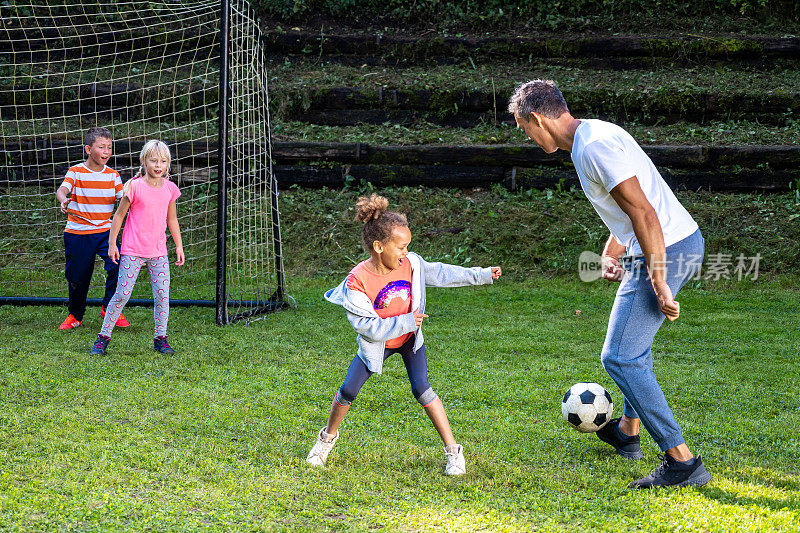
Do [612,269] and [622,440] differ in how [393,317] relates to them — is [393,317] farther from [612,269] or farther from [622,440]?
[622,440]

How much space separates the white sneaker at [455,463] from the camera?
11.8 feet

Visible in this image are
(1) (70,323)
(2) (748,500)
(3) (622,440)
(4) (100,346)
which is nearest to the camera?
(2) (748,500)

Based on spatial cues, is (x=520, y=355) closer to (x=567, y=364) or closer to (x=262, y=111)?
(x=567, y=364)

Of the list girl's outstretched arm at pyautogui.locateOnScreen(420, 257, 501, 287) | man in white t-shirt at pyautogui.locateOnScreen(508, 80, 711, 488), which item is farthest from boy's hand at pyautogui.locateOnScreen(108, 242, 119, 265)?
man in white t-shirt at pyautogui.locateOnScreen(508, 80, 711, 488)

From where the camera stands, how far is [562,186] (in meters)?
10.6

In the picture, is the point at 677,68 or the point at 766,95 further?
the point at 677,68

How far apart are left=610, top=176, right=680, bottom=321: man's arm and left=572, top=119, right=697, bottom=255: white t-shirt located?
0.17 feet

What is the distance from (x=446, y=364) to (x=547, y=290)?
10.5 feet

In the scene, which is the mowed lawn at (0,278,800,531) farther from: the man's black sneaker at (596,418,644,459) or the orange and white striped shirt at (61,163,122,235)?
the orange and white striped shirt at (61,163,122,235)

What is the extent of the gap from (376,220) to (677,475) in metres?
1.72

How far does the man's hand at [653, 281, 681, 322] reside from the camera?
10.3 ft

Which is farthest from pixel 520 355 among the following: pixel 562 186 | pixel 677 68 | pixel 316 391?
pixel 677 68

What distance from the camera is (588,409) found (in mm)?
3846

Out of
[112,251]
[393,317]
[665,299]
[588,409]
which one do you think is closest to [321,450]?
[393,317]
